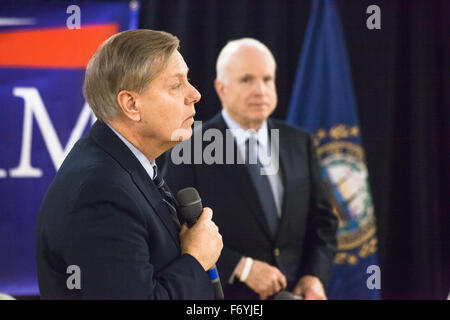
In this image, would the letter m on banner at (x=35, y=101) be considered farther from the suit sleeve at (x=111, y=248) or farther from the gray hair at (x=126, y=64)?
the suit sleeve at (x=111, y=248)

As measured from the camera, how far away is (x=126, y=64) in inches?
44.2

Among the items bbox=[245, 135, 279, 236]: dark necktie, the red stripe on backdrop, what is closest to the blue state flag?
bbox=[245, 135, 279, 236]: dark necktie

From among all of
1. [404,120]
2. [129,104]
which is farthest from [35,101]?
[404,120]

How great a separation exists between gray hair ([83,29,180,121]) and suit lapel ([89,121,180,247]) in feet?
0.20

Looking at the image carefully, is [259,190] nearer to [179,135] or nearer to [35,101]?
[179,135]

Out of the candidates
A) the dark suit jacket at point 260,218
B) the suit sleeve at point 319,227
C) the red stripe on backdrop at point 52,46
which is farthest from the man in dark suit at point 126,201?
the red stripe on backdrop at point 52,46

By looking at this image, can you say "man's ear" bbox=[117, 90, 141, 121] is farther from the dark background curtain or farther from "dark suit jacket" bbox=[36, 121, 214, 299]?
the dark background curtain

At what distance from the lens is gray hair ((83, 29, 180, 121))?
3.70 ft

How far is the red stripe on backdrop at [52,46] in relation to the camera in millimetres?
2672

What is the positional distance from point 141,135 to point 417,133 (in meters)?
2.07

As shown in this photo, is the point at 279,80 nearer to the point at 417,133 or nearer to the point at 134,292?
the point at 417,133

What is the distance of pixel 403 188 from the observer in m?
2.91

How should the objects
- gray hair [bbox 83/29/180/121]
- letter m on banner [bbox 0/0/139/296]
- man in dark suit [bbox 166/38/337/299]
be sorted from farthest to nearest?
letter m on banner [bbox 0/0/139/296] < man in dark suit [bbox 166/38/337/299] < gray hair [bbox 83/29/180/121]

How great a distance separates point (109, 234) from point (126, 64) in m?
0.37
